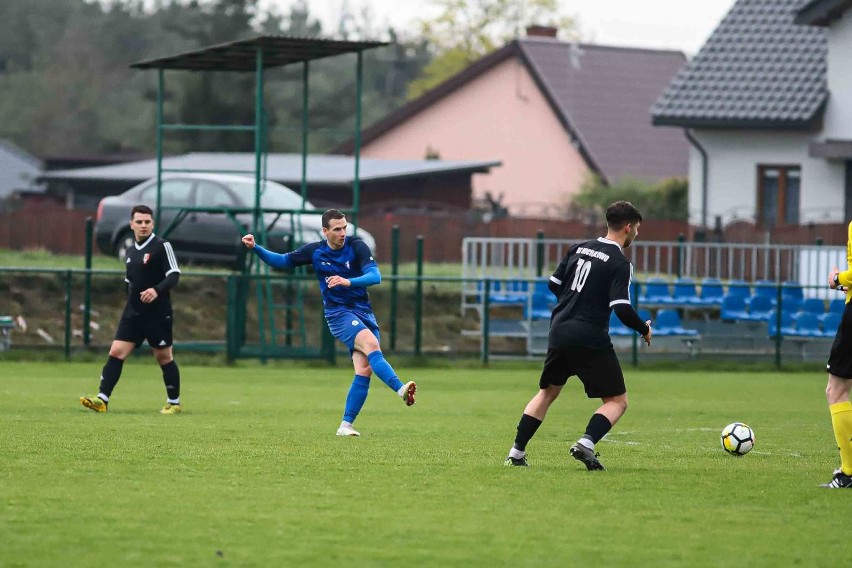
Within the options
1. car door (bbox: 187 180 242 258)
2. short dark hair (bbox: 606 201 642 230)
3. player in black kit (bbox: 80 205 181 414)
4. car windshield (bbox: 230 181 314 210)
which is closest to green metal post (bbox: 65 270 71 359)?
car door (bbox: 187 180 242 258)

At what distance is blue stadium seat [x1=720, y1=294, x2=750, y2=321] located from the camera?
955 inches

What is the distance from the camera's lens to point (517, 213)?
5209 centimetres

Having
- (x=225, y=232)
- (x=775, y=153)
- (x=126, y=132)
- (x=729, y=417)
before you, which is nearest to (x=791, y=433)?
(x=729, y=417)

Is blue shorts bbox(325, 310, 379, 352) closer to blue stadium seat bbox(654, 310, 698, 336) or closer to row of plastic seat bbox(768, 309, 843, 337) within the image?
blue stadium seat bbox(654, 310, 698, 336)

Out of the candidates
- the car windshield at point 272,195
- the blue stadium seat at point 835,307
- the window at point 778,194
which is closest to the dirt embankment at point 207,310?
the car windshield at point 272,195

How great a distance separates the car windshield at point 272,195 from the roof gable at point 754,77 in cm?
1093

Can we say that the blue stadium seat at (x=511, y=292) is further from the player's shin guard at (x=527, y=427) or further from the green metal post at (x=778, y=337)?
the player's shin guard at (x=527, y=427)

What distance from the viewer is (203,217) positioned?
90.8ft

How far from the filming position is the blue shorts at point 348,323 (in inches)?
490

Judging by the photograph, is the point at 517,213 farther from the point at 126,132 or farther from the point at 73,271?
the point at 126,132

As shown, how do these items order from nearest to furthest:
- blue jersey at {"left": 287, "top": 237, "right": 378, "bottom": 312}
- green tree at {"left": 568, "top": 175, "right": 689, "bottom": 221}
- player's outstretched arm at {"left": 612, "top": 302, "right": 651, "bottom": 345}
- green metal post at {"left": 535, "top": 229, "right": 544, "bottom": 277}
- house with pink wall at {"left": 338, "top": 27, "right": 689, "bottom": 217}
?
1. player's outstretched arm at {"left": 612, "top": 302, "right": 651, "bottom": 345}
2. blue jersey at {"left": 287, "top": 237, "right": 378, "bottom": 312}
3. green metal post at {"left": 535, "top": 229, "right": 544, "bottom": 277}
4. green tree at {"left": 568, "top": 175, "right": 689, "bottom": 221}
5. house with pink wall at {"left": 338, "top": 27, "right": 689, "bottom": 217}

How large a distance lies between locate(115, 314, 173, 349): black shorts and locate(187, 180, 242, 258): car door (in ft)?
41.4

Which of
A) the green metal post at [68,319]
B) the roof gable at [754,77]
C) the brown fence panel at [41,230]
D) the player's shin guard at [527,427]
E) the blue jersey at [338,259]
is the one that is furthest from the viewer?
the roof gable at [754,77]

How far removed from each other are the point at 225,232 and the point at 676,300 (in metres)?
8.13
